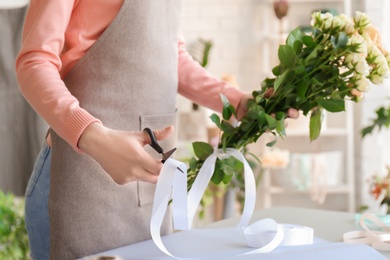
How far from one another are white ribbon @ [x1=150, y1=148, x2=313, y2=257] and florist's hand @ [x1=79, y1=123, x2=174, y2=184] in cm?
3

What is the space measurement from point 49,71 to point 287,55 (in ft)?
1.47

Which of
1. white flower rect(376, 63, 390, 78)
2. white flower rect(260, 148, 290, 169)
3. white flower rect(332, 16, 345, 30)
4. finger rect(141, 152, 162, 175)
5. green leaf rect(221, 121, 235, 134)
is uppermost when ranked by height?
white flower rect(332, 16, 345, 30)

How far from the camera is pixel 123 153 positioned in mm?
1166

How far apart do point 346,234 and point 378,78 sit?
1.10ft

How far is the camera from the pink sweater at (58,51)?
125cm

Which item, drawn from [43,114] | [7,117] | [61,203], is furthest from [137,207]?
[7,117]

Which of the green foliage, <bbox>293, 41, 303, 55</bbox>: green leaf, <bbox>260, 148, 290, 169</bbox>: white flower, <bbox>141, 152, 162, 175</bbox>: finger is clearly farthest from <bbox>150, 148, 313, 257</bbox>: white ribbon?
<bbox>260, 148, 290, 169</bbox>: white flower

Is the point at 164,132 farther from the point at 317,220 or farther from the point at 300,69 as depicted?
the point at 317,220

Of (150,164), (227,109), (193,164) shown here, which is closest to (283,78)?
(227,109)

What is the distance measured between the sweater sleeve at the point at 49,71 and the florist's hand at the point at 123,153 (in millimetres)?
35

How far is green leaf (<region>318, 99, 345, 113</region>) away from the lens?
134cm

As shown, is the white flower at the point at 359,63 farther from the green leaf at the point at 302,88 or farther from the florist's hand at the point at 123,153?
the florist's hand at the point at 123,153

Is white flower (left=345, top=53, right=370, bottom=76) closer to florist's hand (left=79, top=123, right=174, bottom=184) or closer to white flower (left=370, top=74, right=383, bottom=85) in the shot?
white flower (left=370, top=74, right=383, bottom=85)

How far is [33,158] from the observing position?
3521 millimetres
